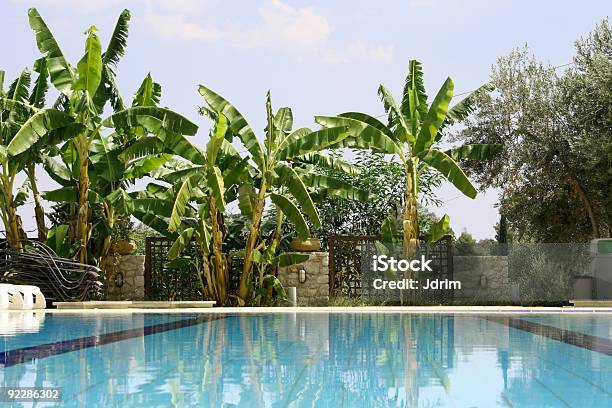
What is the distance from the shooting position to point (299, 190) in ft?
59.2

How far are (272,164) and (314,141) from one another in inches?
49.6

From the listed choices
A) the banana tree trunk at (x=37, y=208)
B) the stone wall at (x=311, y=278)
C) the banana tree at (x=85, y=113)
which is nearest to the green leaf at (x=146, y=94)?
the banana tree at (x=85, y=113)

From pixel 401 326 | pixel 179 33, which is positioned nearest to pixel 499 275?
pixel 401 326

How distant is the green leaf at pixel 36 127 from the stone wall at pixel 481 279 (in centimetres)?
979

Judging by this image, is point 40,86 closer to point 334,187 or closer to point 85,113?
point 85,113

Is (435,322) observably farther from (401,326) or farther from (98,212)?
(98,212)

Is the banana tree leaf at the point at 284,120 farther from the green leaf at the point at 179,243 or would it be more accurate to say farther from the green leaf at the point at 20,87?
the green leaf at the point at 20,87

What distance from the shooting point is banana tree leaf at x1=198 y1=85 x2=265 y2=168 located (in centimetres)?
1850

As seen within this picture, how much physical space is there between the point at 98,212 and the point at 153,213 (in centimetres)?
213

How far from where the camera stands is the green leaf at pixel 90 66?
57.7 feet

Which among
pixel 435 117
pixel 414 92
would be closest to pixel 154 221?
pixel 414 92

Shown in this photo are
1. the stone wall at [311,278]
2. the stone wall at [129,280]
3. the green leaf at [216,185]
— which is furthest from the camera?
the stone wall at [129,280]

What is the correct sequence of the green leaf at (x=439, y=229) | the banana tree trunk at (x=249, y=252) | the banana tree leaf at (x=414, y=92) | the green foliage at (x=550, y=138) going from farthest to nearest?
the green foliage at (x=550, y=138)
the banana tree leaf at (x=414, y=92)
the green leaf at (x=439, y=229)
the banana tree trunk at (x=249, y=252)

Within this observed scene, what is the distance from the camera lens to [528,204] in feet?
75.9
